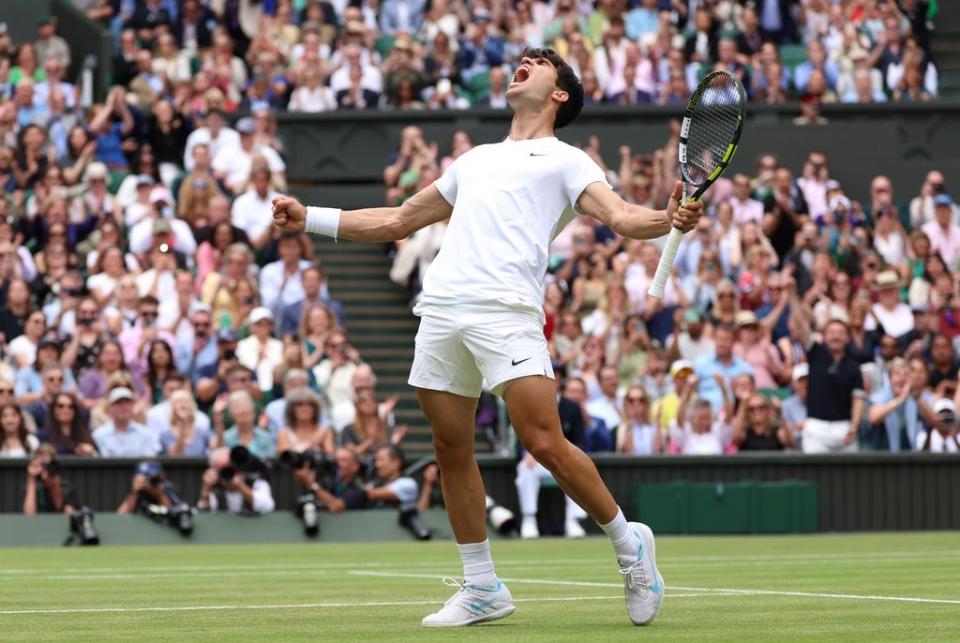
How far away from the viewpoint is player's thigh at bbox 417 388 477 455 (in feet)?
24.0

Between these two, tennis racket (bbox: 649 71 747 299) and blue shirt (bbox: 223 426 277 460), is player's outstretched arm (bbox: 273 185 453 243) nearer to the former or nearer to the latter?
tennis racket (bbox: 649 71 747 299)

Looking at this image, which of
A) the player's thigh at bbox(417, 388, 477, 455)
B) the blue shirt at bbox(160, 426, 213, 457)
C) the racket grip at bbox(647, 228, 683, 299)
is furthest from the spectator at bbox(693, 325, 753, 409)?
the racket grip at bbox(647, 228, 683, 299)

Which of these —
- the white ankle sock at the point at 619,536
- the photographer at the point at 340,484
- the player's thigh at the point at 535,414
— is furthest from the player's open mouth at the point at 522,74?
the photographer at the point at 340,484

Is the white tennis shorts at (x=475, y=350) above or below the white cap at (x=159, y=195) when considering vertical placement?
above

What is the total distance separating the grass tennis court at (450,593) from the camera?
6871 millimetres

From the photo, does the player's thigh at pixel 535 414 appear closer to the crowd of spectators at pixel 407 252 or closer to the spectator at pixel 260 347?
the crowd of spectators at pixel 407 252

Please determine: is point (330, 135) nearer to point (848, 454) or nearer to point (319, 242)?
point (319, 242)

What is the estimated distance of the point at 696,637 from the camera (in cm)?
648

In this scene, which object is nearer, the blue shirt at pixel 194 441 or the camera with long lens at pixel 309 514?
the camera with long lens at pixel 309 514

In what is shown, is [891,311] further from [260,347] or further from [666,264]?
[666,264]

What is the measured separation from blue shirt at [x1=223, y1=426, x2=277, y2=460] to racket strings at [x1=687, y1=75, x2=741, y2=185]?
10431mm

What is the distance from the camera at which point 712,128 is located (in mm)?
7777

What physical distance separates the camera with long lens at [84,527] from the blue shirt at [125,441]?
1271 millimetres

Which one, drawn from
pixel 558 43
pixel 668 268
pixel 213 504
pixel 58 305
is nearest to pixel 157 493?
pixel 213 504
